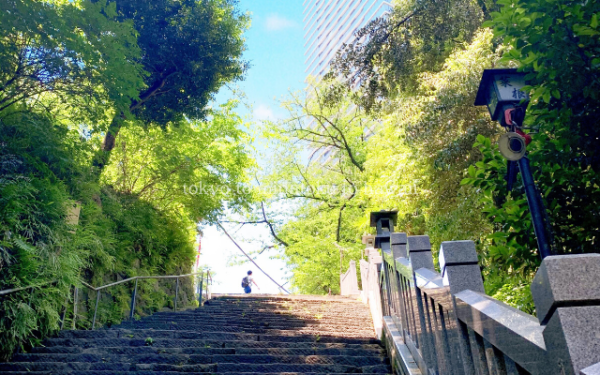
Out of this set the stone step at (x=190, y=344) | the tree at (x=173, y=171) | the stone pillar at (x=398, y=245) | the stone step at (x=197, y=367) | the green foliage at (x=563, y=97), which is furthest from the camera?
the tree at (x=173, y=171)

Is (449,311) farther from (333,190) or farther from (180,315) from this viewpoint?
(333,190)

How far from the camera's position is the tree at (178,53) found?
11.3 m

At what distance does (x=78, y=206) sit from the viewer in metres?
8.17

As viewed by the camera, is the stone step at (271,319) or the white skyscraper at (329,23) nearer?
the stone step at (271,319)

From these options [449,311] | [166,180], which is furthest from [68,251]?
[449,311]

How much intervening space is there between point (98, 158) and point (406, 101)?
293 inches

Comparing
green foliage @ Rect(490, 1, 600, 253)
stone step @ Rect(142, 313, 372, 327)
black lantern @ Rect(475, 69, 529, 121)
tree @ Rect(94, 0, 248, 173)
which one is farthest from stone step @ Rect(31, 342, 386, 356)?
tree @ Rect(94, 0, 248, 173)

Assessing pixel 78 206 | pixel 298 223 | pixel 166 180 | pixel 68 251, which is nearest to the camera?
pixel 68 251

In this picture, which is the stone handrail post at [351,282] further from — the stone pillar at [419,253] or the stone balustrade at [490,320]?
the stone pillar at [419,253]

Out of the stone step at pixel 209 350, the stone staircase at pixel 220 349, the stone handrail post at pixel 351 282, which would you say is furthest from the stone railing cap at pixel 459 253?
the stone handrail post at pixel 351 282

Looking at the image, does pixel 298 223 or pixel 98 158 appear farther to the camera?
pixel 298 223

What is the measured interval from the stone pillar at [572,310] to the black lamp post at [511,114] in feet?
7.02

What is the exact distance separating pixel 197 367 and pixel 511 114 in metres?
4.49

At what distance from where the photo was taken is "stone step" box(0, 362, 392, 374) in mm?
5266
